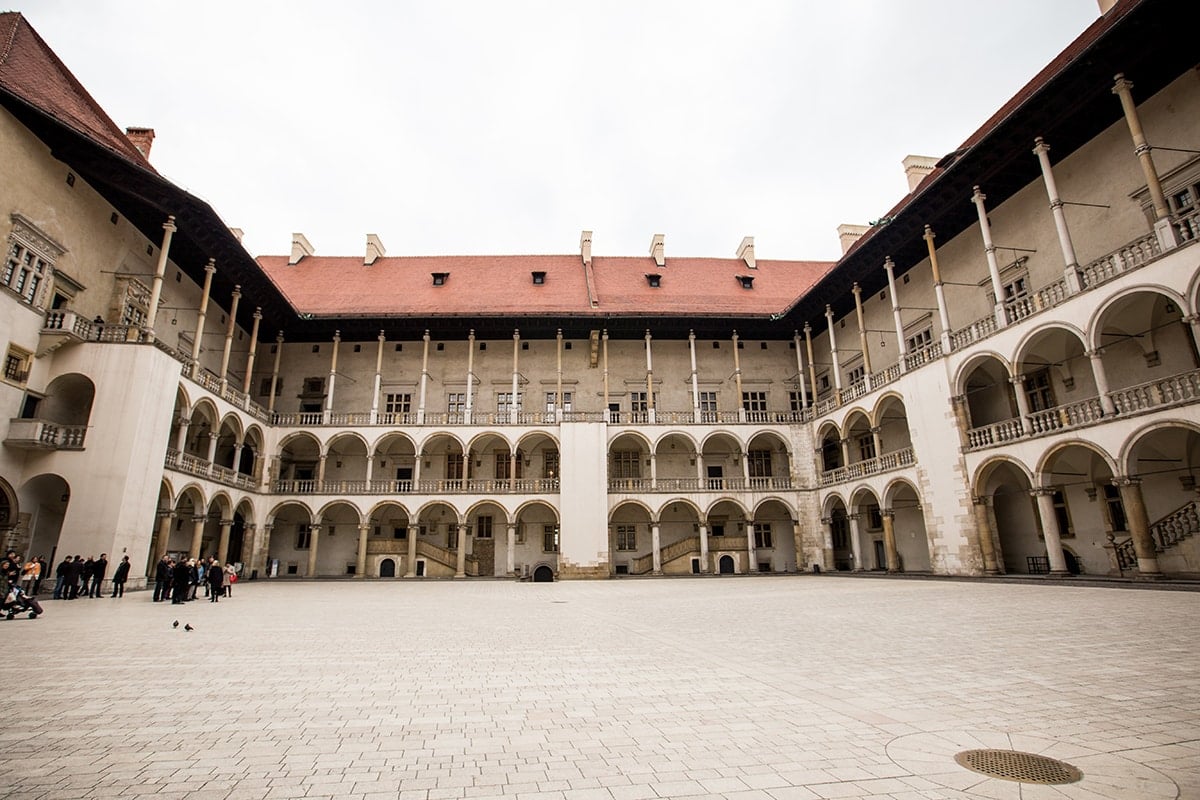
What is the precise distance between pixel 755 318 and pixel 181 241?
25.6m

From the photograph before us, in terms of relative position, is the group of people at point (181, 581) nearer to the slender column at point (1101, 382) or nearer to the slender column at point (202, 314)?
the slender column at point (202, 314)

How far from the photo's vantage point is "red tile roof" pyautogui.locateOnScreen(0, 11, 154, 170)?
17.6 m

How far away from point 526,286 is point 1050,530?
26.4 meters

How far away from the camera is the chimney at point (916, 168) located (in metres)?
28.5

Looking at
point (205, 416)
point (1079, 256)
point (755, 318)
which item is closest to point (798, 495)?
point (755, 318)

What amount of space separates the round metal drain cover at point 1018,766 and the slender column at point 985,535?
18131 millimetres

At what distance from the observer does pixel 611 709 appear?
15.7 feet

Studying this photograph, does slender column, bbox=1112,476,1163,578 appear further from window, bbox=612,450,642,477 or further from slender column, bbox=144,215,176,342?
slender column, bbox=144,215,176,342

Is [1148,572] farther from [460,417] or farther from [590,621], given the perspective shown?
[460,417]

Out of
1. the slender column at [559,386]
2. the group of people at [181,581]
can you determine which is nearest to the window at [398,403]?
the slender column at [559,386]

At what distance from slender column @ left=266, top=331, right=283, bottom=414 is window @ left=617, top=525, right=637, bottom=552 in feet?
60.6

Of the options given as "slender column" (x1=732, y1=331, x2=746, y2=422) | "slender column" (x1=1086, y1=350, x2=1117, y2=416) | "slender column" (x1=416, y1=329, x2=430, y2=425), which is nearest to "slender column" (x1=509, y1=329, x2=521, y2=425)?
"slender column" (x1=416, y1=329, x2=430, y2=425)

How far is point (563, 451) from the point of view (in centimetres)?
2884

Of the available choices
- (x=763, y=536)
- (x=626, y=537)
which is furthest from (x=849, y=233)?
(x=626, y=537)
